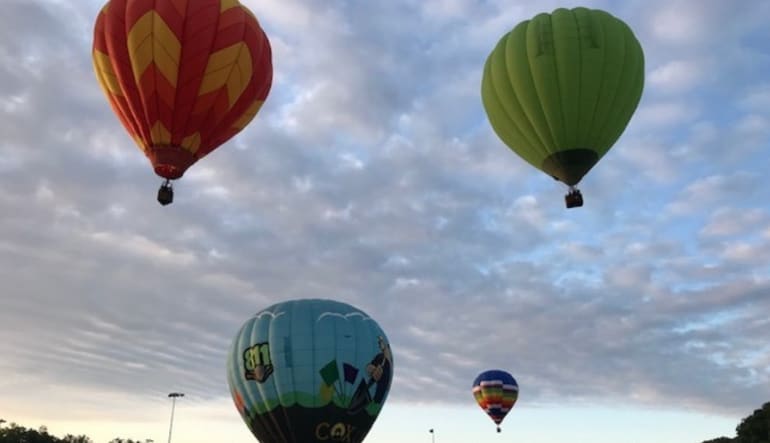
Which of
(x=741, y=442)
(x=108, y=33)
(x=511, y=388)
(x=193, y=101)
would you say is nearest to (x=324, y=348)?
(x=193, y=101)

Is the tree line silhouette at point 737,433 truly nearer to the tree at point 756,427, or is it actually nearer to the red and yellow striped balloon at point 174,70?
the tree at point 756,427

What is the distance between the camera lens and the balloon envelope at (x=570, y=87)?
24.3 meters

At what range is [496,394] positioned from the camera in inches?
2235

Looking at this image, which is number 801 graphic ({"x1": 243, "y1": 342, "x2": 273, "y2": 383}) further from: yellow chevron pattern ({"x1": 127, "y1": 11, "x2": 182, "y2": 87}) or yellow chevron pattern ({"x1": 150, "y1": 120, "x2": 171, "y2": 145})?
yellow chevron pattern ({"x1": 127, "y1": 11, "x2": 182, "y2": 87})

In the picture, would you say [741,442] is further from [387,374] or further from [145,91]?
[145,91]

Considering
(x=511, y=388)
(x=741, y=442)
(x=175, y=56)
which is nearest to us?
(x=175, y=56)

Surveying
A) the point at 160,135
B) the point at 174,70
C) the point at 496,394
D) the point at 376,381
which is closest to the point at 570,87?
the point at 174,70

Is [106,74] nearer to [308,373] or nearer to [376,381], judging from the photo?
[308,373]

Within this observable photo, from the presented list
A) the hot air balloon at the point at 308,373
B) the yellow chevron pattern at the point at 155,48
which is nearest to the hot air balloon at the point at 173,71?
the yellow chevron pattern at the point at 155,48

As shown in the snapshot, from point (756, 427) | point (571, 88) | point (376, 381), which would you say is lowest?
point (376, 381)

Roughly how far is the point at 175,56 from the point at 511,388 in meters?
43.2

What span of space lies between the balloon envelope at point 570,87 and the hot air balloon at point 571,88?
0.03 meters

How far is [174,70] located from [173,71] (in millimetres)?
43

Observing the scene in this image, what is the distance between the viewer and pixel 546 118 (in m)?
24.6
